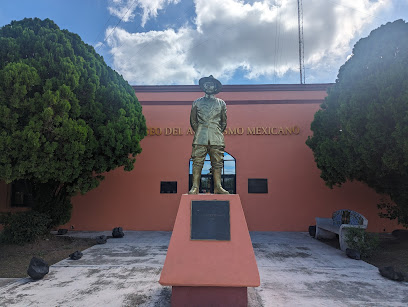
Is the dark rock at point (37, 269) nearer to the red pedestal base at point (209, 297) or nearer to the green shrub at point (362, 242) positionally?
the red pedestal base at point (209, 297)

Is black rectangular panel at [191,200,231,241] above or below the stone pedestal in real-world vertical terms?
above

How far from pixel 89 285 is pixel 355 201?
8.99 meters

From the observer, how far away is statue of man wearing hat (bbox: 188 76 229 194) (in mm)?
4152

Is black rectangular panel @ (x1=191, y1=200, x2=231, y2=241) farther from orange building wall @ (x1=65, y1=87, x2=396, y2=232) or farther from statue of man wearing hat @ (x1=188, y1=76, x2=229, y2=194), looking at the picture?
orange building wall @ (x1=65, y1=87, x2=396, y2=232)

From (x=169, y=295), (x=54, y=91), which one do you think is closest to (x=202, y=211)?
(x=169, y=295)

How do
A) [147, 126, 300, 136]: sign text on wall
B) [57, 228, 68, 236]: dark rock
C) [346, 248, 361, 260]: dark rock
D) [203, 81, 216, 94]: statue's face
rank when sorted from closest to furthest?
[203, 81, 216, 94]: statue's face < [346, 248, 361, 260]: dark rock < [57, 228, 68, 236]: dark rock < [147, 126, 300, 136]: sign text on wall

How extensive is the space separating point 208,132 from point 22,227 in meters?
5.77

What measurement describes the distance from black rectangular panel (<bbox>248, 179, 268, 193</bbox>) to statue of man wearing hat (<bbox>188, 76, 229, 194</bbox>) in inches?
227

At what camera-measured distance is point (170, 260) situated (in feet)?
11.1

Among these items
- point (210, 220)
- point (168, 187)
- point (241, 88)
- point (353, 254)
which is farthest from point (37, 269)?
point (241, 88)

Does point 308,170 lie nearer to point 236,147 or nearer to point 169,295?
point 236,147

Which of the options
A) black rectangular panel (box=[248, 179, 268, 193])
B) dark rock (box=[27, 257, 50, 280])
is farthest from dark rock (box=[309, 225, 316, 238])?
dark rock (box=[27, 257, 50, 280])

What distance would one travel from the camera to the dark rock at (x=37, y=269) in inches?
172

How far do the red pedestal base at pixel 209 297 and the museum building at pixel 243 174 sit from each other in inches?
240
